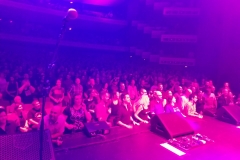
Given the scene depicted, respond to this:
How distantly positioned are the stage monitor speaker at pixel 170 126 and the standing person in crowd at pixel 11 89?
413cm

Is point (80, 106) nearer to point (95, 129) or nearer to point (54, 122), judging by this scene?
point (54, 122)

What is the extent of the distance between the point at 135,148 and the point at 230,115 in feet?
8.34

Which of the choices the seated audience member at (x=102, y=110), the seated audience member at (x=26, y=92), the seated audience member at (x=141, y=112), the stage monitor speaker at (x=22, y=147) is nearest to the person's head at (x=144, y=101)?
the seated audience member at (x=141, y=112)

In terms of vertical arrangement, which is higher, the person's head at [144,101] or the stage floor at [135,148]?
the person's head at [144,101]

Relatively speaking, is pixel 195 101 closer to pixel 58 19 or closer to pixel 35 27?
pixel 58 19

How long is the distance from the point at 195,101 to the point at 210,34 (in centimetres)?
535

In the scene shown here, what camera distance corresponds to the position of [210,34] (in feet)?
32.7

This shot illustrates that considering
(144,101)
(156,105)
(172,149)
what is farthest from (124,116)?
(172,149)

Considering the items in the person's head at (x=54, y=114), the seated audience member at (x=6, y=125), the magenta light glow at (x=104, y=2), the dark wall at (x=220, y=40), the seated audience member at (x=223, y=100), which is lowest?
the seated audience member at (x=6, y=125)

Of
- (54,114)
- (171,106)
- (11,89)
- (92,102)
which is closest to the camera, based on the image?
(54,114)

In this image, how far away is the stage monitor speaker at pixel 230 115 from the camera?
4543 mm

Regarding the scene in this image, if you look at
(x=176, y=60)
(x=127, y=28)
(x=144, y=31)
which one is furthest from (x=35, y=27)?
(x=176, y=60)

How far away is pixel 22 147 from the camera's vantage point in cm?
221

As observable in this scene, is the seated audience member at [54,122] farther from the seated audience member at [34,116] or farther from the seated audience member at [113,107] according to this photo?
the seated audience member at [113,107]
